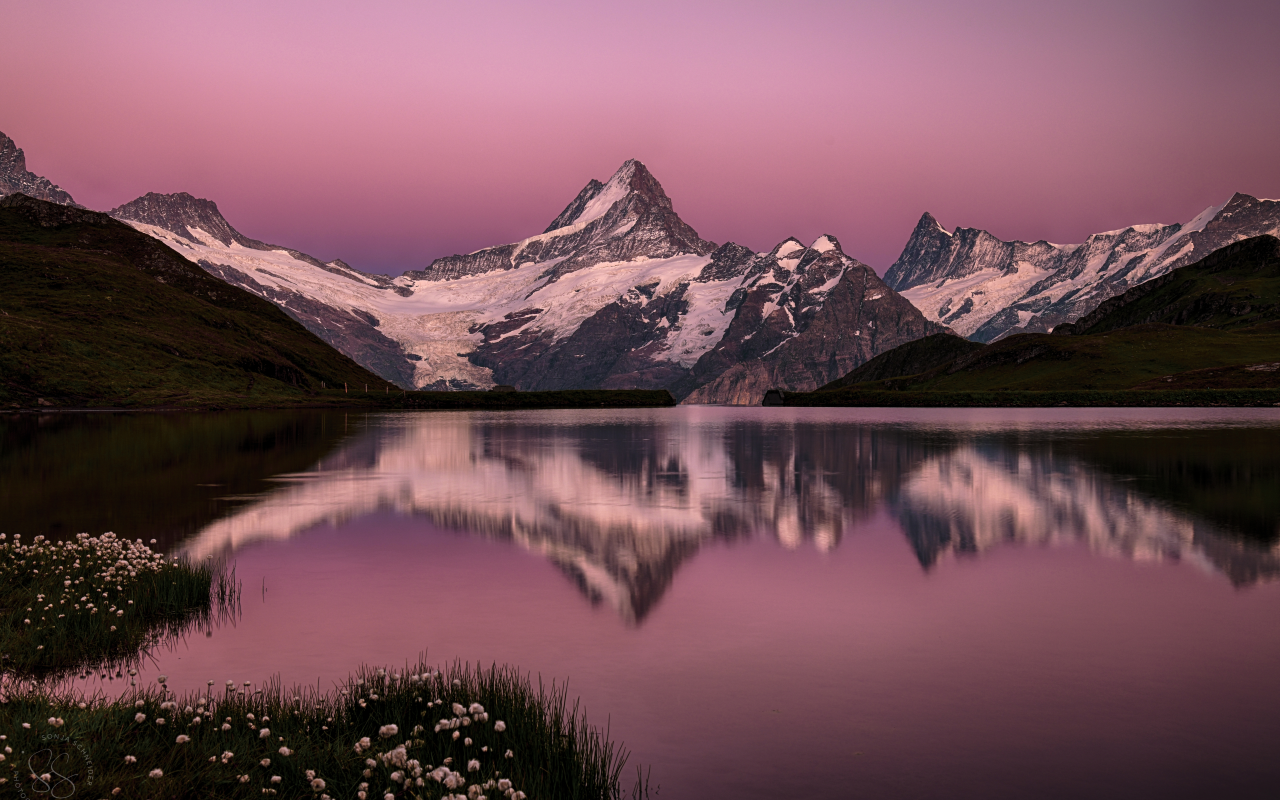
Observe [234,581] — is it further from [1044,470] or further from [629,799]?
[1044,470]

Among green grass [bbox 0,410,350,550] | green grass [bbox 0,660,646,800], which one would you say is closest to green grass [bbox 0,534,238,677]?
green grass [bbox 0,660,646,800]

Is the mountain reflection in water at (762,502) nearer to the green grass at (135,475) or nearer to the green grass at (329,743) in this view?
the green grass at (135,475)

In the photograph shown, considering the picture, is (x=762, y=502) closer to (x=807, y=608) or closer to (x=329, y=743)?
(x=807, y=608)

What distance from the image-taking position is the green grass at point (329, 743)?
11281mm

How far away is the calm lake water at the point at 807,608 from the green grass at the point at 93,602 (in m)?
1.45

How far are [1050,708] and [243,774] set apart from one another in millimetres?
12505

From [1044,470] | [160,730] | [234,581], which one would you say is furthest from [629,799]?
[1044,470]

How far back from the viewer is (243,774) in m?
11.5

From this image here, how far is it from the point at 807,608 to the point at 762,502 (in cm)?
2215
